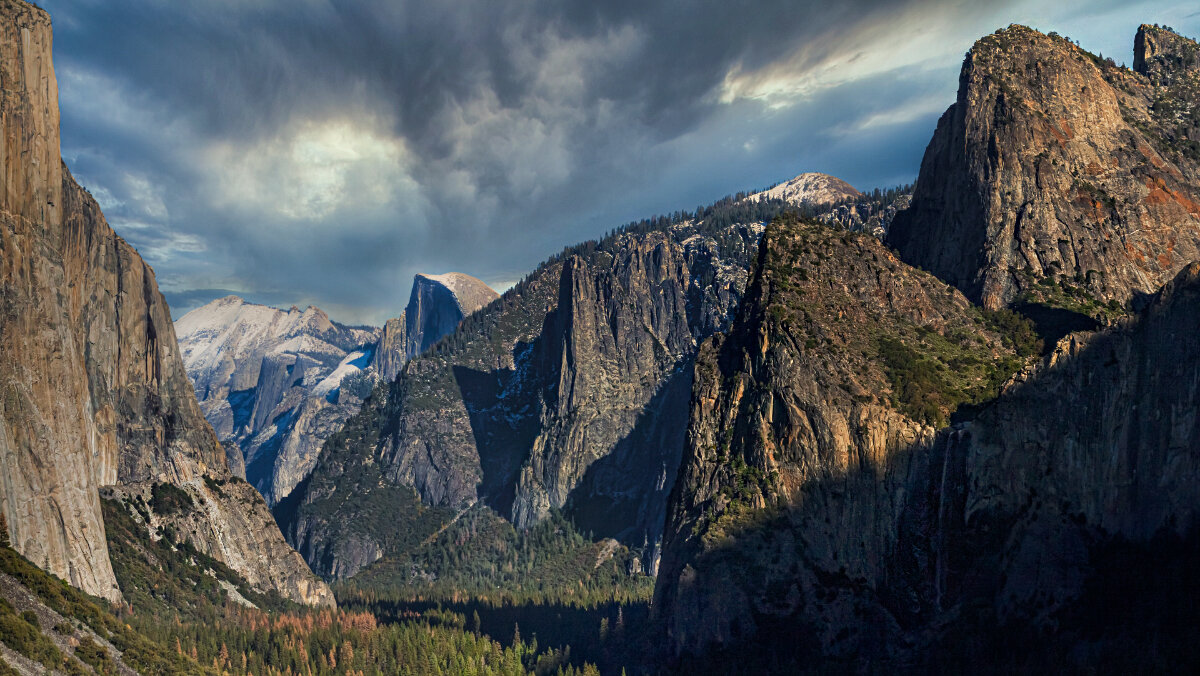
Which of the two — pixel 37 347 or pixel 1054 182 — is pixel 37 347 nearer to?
pixel 37 347

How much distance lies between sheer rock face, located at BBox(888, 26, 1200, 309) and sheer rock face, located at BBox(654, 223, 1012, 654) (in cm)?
1437

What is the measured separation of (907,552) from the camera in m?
144

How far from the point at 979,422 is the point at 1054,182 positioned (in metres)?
65.9

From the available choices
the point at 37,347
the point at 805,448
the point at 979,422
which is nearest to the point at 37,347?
the point at 37,347

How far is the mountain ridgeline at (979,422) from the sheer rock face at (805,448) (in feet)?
1.25

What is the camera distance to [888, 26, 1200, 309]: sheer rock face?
572ft

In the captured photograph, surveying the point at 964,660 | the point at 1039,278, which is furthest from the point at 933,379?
the point at 964,660

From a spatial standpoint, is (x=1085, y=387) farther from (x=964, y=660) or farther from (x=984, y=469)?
(x=964, y=660)

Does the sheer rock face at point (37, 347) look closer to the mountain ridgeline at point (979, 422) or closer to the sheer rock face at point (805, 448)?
the sheer rock face at point (805, 448)

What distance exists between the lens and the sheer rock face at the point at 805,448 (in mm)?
148375

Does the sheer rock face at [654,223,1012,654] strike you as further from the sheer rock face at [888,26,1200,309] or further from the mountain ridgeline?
the sheer rock face at [888,26,1200,309]

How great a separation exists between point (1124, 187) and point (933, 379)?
58.4 meters

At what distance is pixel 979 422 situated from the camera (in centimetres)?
13825

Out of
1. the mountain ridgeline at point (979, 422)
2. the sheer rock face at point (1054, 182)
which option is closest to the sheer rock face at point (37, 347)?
the mountain ridgeline at point (979, 422)
